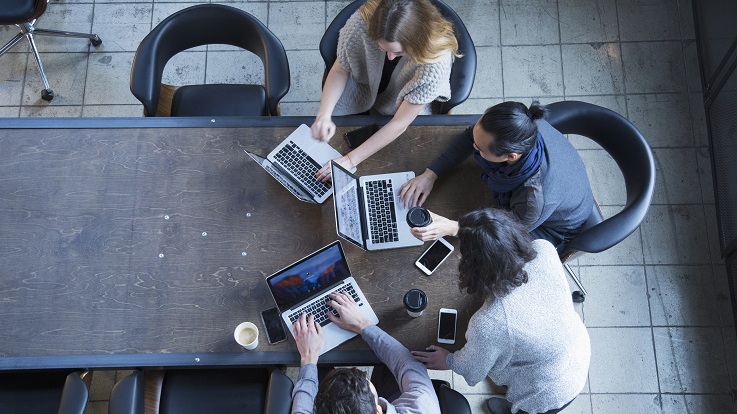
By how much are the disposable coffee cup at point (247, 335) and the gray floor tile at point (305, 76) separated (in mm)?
1710

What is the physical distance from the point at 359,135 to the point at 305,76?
129 centimetres

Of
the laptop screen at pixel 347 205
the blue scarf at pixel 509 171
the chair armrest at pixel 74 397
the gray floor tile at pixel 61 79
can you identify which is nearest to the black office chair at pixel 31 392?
the chair armrest at pixel 74 397

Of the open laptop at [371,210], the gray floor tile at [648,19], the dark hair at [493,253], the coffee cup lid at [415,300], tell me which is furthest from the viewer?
the gray floor tile at [648,19]

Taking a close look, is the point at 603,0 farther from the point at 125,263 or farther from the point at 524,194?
the point at 125,263

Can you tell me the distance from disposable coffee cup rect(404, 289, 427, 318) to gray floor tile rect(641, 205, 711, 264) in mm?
1642

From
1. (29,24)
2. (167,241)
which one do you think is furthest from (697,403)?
(29,24)

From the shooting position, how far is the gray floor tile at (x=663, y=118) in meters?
3.34

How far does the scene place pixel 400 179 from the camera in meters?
2.31

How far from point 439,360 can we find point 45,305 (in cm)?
139

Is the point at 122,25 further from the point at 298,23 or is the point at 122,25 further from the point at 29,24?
the point at 298,23

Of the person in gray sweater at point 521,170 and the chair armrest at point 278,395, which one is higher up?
the chair armrest at point 278,395

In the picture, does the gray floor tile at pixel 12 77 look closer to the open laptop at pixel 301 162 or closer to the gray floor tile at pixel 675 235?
the open laptop at pixel 301 162

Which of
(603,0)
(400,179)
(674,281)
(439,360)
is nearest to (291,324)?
(439,360)

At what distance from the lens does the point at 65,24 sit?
143 inches
